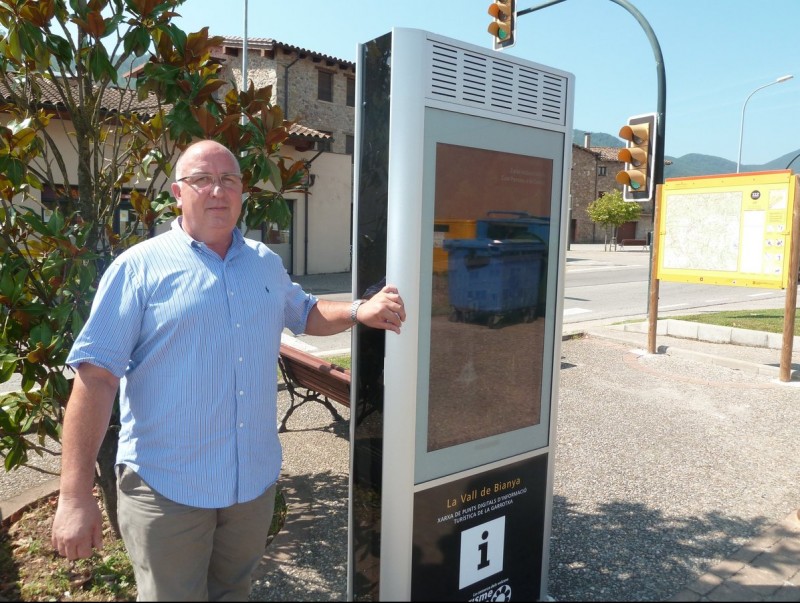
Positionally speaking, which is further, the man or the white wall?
the white wall

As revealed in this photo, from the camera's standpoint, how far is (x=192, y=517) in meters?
1.90

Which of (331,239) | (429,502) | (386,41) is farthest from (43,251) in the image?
(331,239)

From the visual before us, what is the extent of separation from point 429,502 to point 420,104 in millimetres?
1383

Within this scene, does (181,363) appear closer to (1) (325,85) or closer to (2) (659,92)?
(2) (659,92)

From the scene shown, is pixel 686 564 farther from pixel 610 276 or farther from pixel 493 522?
pixel 610 276

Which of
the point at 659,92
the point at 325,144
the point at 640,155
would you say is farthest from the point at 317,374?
the point at 325,144

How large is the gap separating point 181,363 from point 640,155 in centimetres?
779

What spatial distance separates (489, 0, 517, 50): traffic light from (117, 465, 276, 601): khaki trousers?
8.83m

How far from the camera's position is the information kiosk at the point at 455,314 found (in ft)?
7.04

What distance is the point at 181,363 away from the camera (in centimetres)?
188

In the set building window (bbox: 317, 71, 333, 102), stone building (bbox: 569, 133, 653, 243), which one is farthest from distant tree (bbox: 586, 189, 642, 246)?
building window (bbox: 317, 71, 333, 102)

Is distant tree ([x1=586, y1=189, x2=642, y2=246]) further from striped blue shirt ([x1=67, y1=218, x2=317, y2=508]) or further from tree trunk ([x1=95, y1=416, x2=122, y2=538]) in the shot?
striped blue shirt ([x1=67, y1=218, x2=317, y2=508])

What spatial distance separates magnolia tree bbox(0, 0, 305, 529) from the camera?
8.46ft

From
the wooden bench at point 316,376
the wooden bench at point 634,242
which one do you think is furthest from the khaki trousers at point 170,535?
the wooden bench at point 634,242
